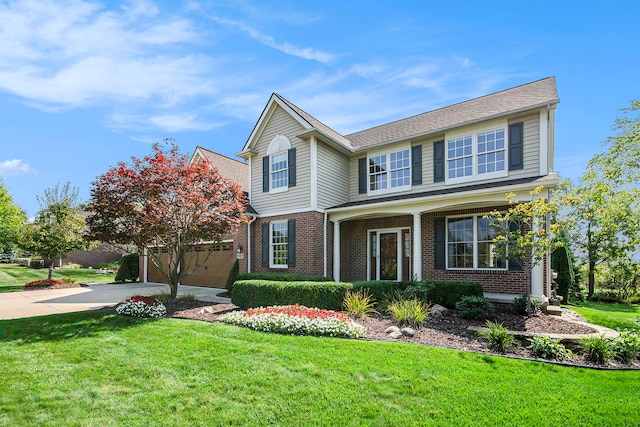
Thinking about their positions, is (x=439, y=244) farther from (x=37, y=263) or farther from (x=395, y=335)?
(x=37, y=263)

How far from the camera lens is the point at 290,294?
9312mm

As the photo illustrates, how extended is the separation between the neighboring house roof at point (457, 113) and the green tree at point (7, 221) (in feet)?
63.3

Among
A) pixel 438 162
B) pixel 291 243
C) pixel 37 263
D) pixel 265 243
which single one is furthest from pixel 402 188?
pixel 37 263

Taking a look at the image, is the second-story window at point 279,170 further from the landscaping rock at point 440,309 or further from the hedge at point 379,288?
the landscaping rock at point 440,309

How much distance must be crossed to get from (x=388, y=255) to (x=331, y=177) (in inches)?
149

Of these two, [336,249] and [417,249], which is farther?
[336,249]

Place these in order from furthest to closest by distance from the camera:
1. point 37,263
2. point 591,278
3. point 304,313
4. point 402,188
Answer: point 37,263 < point 591,278 < point 402,188 < point 304,313

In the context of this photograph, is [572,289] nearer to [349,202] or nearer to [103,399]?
[349,202]

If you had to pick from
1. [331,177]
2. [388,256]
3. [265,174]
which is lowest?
[388,256]

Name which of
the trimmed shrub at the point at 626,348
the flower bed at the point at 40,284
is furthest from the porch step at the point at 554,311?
the flower bed at the point at 40,284

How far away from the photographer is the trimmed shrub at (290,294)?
885cm

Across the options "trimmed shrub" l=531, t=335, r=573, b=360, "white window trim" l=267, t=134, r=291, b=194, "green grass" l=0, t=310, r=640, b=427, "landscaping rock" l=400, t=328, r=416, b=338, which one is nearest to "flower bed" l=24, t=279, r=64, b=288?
"white window trim" l=267, t=134, r=291, b=194

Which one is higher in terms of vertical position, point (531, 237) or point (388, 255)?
point (531, 237)

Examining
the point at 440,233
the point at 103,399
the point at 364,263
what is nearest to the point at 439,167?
the point at 440,233
